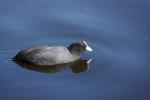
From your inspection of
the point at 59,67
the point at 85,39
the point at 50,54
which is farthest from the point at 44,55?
the point at 85,39

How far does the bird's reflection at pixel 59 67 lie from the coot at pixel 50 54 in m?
0.05

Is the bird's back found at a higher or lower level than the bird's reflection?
higher

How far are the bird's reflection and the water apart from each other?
95 millimetres

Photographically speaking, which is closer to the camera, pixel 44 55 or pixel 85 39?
pixel 44 55

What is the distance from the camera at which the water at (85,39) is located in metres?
7.95

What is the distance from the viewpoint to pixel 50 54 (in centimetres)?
846

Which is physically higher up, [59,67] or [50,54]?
[50,54]

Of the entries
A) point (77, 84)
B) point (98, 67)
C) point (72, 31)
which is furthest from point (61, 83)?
point (72, 31)

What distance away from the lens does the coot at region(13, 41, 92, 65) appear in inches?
331

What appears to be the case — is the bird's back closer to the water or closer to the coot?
the coot

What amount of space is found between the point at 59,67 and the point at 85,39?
91 centimetres

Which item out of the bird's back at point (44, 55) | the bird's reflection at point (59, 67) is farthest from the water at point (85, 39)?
the bird's back at point (44, 55)

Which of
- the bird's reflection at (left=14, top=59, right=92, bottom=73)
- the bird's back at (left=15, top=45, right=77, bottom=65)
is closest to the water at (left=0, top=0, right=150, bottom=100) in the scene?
the bird's reflection at (left=14, top=59, right=92, bottom=73)

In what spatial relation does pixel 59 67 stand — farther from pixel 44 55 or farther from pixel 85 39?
pixel 85 39
